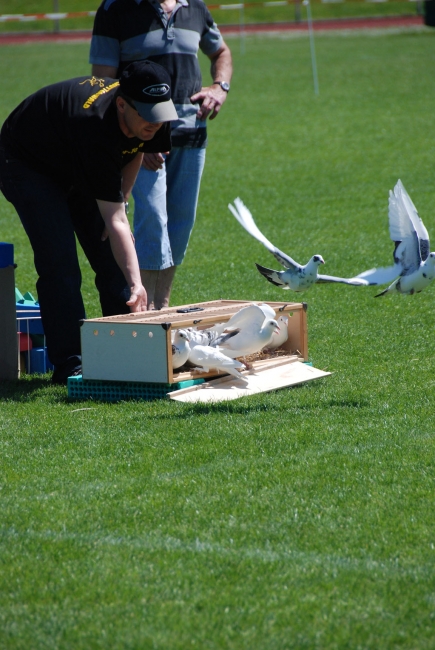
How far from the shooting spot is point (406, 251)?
179 inches

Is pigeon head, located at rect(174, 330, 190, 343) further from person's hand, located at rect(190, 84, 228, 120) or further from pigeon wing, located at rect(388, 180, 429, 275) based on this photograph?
person's hand, located at rect(190, 84, 228, 120)

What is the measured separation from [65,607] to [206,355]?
2169mm

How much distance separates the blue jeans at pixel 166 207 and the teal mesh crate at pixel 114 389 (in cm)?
111

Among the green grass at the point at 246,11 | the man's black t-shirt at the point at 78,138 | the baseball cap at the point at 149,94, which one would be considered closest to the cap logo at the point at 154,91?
the baseball cap at the point at 149,94

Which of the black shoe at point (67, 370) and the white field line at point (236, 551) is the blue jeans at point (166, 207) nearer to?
the black shoe at point (67, 370)

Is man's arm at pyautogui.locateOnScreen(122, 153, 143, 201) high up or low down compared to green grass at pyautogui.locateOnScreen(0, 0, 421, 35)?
down

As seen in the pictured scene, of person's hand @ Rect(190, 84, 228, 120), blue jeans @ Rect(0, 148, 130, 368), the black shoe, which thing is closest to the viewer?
blue jeans @ Rect(0, 148, 130, 368)

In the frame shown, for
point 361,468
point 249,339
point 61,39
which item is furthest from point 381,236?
point 61,39

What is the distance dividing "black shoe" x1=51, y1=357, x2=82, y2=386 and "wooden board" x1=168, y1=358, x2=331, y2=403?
0.66 m

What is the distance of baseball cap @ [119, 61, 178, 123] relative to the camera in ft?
14.2

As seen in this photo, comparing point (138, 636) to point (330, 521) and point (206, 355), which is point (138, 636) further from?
point (206, 355)

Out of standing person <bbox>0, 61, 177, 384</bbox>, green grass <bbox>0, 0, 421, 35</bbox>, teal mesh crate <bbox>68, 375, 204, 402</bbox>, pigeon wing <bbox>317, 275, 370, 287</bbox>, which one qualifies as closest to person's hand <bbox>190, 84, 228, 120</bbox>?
standing person <bbox>0, 61, 177, 384</bbox>

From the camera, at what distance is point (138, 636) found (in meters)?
2.51

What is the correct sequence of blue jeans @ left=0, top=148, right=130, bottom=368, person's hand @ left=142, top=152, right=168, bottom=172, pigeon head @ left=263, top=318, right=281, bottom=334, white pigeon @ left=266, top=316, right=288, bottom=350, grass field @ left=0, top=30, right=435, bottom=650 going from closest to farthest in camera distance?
grass field @ left=0, top=30, right=435, bottom=650 < pigeon head @ left=263, top=318, right=281, bottom=334 < blue jeans @ left=0, top=148, right=130, bottom=368 < white pigeon @ left=266, top=316, right=288, bottom=350 < person's hand @ left=142, top=152, right=168, bottom=172
